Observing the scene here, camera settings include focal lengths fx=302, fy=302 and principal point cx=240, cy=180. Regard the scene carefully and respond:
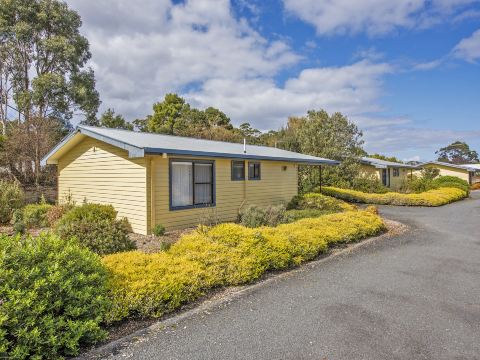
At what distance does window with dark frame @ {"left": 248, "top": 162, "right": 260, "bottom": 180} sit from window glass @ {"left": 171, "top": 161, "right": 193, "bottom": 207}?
3.34 metres

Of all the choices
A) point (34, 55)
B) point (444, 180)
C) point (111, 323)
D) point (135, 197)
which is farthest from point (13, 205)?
point (444, 180)

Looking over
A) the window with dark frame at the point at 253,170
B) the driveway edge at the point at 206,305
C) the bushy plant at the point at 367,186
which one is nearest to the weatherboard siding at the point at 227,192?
the window with dark frame at the point at 253,170

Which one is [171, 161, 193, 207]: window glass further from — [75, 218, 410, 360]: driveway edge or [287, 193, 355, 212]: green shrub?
[287, 193, 355, 212]: green shrub

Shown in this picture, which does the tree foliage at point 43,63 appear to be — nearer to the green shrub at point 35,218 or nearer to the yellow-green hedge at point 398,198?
the green shrub at point 35,218

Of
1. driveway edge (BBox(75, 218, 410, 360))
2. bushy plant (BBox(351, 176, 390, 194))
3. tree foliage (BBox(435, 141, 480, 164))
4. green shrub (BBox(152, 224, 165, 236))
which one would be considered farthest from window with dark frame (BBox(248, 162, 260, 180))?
tree foliage (BBox(435, 141, 480, 164))

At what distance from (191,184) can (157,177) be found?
143 centimetres

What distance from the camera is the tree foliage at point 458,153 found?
79.1 metres

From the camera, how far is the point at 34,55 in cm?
2216

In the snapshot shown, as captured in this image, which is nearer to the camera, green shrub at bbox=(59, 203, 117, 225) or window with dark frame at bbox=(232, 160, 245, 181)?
green shrub at bbox=(59, 203, 117, 225)

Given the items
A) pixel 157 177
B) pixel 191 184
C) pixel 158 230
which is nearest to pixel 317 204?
pixel 191 184

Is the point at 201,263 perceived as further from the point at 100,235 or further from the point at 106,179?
the point at 106,179

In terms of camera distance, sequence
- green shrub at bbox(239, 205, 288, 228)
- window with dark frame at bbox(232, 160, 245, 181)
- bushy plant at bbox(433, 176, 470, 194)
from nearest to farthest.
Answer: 1. green shrub at bbox(239, 205, 288, 228)
2. window with dark frame at bbox(232, 160, 245, 181)
3. bushy plant at bbox(433, 176, 470, 194)

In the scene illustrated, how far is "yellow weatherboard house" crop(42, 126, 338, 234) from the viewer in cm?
924

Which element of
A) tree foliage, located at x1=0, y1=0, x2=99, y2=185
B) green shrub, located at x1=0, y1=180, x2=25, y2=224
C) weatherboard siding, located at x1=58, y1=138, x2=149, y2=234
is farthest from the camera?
tree foliage, located at x1=0, y1=0, x2=99, y2=185
